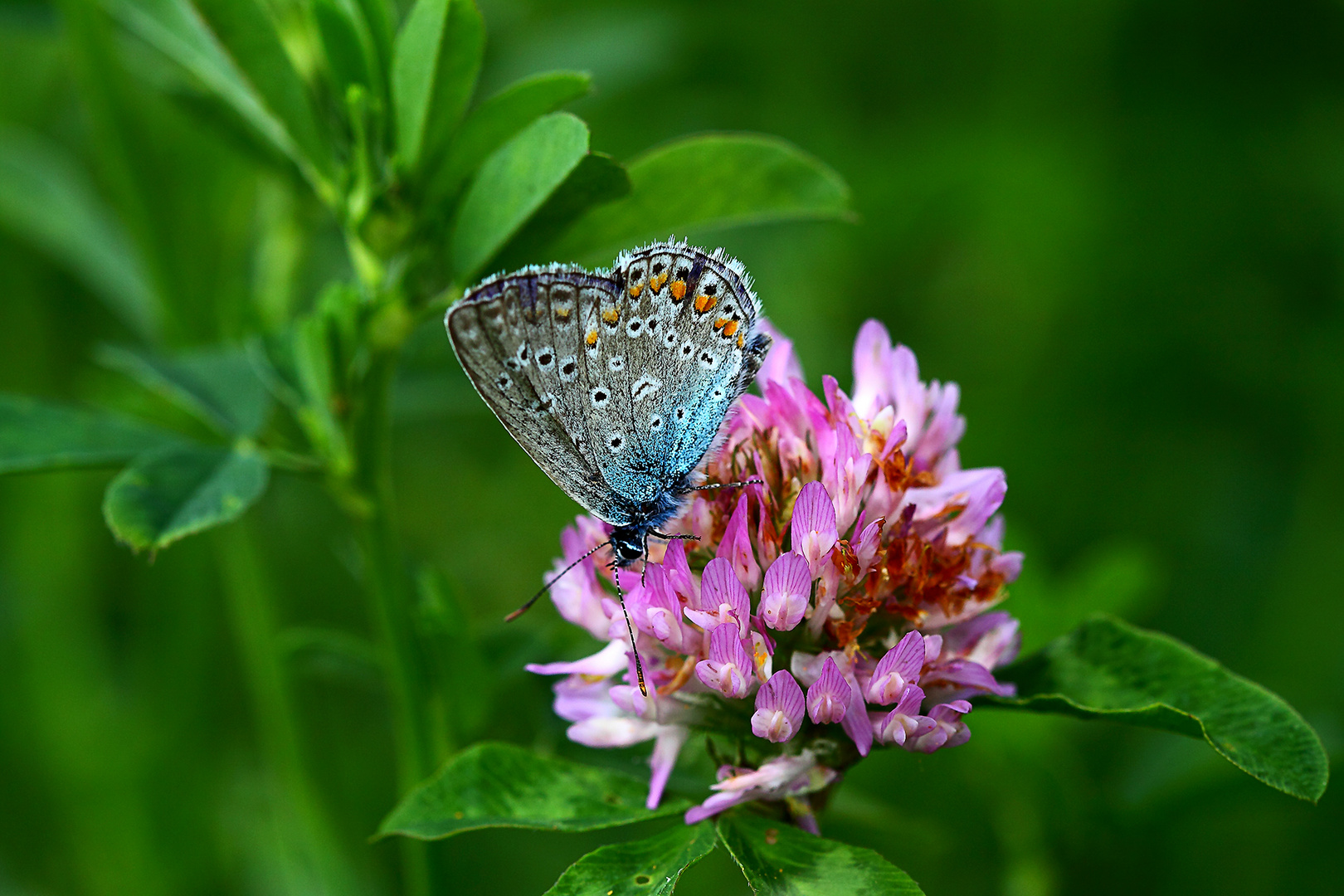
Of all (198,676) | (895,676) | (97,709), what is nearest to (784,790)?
(895,676)

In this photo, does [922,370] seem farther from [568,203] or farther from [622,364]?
[568,203]

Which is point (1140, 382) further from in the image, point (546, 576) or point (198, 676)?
point (198, 676)

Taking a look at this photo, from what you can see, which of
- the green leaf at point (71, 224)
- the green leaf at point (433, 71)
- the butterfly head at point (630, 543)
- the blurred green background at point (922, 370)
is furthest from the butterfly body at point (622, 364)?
the green leaf at point (71, 224)

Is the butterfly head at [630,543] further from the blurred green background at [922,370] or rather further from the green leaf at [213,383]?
the blurred green background at [922,370]

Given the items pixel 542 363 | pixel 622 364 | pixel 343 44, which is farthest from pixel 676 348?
pixel 343 44

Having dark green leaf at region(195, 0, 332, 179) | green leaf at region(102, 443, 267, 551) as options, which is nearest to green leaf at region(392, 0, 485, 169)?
dark green leaf at region(195, 0, 332, 179)

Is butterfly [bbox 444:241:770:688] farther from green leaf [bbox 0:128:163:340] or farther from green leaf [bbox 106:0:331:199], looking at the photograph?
green leaf [bbox 0:128:163:340]
